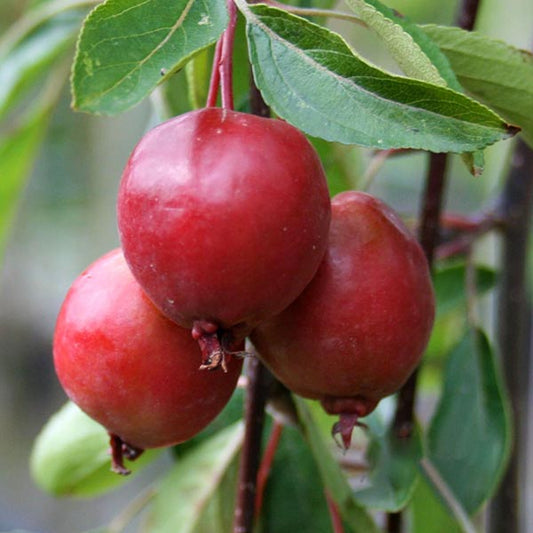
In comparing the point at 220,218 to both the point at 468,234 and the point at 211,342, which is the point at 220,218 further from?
the point at 468,234

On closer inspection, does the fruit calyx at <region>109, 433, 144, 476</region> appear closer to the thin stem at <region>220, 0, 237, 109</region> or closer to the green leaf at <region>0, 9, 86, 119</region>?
the thin stem at <region>220, 0, 237, 109</region>

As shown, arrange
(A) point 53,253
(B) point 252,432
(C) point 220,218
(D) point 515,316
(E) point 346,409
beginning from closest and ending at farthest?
1. (C) point 220,218
2. (E) point 346,409
3. (B) point 252,432
4. (D) point 515,316
5. (A) point 53,253

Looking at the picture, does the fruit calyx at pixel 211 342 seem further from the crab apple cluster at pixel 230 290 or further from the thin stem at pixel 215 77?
the thin stem at pixel 215 77

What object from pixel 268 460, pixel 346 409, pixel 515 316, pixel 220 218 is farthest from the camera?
pixel 515 316

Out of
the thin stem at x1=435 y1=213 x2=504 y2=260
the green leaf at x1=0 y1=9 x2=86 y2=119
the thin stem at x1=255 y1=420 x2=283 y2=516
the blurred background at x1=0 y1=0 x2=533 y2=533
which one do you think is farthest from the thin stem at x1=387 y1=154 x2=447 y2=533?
the blurred background at x1=0 y1=0 x2=533 y2=533

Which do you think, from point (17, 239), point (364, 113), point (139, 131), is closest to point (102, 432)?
point (364, 113)

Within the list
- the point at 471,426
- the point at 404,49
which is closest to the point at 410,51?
the point at 404,49

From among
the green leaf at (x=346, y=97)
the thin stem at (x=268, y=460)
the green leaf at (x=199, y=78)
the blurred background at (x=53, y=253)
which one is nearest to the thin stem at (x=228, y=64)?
the green leaf at (x=346, y=97)

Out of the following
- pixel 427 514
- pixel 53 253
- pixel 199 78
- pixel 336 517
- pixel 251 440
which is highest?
pixel 199 78
